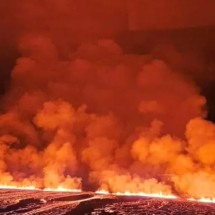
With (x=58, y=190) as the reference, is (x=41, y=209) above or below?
below

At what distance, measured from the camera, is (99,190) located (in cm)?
1631

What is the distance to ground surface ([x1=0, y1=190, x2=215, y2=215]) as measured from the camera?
42.4 feet

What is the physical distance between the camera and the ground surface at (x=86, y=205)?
1292 centimetres

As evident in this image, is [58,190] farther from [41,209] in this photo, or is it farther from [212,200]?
[212,200]

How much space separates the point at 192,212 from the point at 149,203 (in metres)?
1.96

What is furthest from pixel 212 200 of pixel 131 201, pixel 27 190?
pixel 27 190

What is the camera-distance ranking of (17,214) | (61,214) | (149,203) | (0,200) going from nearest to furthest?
(17,214)
(61,214)
(0,200)
(149,203)

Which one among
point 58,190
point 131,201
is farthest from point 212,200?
point 58,190

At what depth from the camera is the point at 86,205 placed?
13.5 m

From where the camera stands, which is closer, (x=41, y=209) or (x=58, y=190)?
(x=41, y=209)

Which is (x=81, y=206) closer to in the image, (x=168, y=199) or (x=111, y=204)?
(x=111, y=204)

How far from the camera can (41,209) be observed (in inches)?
548

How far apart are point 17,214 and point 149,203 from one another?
5.35m

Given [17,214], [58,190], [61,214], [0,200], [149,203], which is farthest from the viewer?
[58,190]
